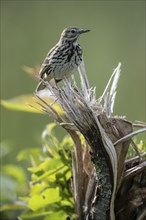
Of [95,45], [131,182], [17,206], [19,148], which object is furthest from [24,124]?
[131,182]

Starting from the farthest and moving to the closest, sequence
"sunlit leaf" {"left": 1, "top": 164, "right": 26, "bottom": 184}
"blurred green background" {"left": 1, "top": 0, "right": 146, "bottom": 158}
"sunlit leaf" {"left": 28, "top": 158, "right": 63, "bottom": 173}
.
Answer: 1. "blurred green background" {"left": 1, "top": 0, "right": 146, "bottom": 158}
2. "sunlit leaf" {"left": 1, "top": 164, "right": 26, "bottom": 184}
3. "sunlit leaf" {"left": 28, "top": 158, "right": 63, "bottom": 173}

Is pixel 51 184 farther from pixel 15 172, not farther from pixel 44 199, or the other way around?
pixel 15 172

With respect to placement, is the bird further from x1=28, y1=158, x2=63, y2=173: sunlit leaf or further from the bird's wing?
x1=28, y1=158, x2=63, y2=173: sunlit leaf

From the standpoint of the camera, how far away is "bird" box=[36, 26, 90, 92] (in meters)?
2.88

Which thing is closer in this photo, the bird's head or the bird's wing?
the bird's wing

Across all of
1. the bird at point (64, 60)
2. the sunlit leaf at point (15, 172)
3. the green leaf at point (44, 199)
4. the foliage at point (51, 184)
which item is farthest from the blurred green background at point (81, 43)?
the green leaf at point (44, 199)

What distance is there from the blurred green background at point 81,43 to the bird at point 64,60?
811 mm

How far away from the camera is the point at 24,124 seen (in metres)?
5.02

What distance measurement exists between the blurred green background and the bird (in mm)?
811

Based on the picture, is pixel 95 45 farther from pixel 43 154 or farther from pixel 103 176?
pixel 103 176

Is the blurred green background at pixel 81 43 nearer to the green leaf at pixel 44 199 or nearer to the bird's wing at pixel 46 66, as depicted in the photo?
the bird's wing at pixel 46 66

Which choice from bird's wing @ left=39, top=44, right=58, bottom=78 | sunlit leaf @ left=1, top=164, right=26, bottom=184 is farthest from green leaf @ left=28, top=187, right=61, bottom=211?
sunlit leaf @ left=1, top=164, right=26, bottom=184

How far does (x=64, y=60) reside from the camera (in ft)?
10.1

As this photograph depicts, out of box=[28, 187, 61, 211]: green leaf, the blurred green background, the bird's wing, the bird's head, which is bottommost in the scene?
box=[28, 187, 61, 211]: green leaf
